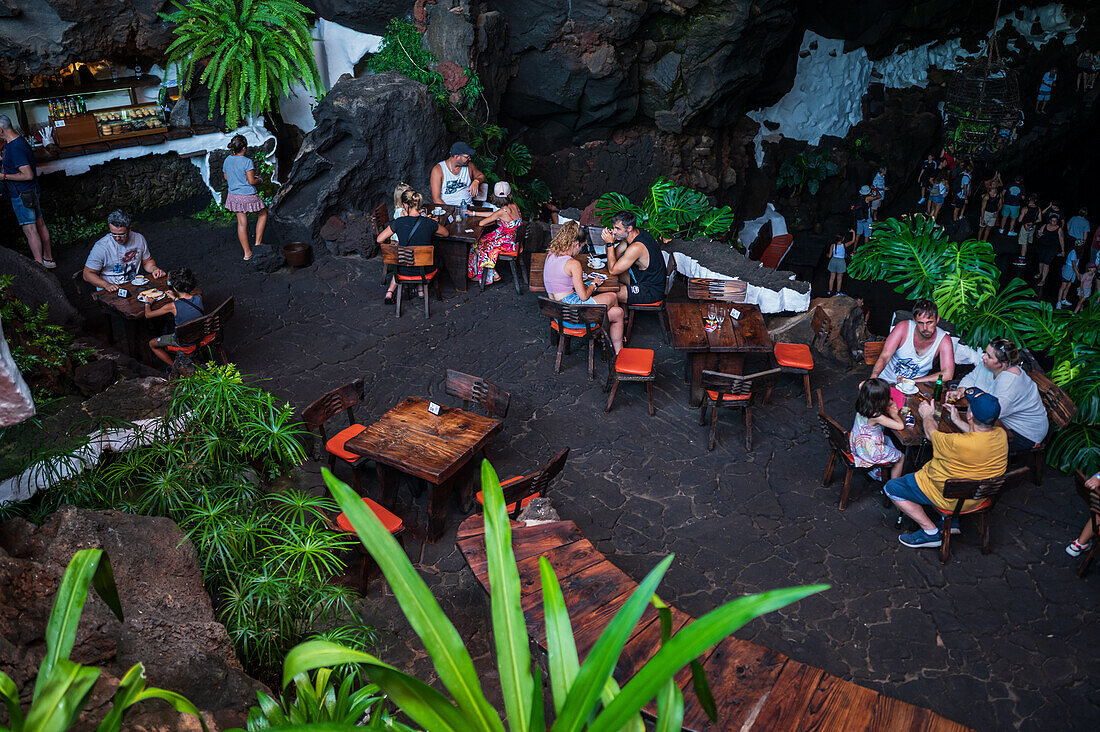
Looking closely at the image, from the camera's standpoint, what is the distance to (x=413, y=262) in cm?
859

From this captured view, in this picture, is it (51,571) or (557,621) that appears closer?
(557,621)

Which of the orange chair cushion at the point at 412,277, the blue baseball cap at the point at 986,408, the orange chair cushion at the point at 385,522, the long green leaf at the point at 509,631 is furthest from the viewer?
the orange chair cushion at the point at 412,277

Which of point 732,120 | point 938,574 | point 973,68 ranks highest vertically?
point 973,68

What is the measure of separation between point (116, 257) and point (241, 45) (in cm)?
446

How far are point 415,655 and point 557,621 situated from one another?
2914mm

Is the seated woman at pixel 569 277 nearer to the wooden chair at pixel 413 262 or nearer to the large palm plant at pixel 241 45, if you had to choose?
the wooden chair at pixel 413 262

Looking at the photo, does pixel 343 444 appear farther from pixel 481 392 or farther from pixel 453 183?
pixel 453 183

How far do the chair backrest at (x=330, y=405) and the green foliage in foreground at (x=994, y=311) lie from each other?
5.48 metres

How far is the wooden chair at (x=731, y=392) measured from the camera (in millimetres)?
Answer: 6449

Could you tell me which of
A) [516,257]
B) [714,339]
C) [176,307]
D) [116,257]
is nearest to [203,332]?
[176,307]

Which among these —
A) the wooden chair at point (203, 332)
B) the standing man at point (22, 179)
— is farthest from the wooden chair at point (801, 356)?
the standing man at point (22, 179)

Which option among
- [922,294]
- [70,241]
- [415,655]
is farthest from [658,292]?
[70,241]

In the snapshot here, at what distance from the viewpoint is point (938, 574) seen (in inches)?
215

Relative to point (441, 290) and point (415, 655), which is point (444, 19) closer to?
point (441, 290)
